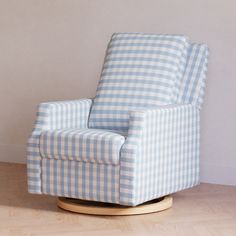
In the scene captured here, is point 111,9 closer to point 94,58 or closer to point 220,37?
point 94,58

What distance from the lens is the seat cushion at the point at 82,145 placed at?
131 inches

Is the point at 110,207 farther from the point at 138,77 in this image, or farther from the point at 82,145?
the point at 138,77

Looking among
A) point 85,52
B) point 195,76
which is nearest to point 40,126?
point 195,76

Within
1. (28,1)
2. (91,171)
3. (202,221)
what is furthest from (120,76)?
(28,1)

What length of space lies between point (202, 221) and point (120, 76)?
924 mm

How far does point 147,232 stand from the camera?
3.18m

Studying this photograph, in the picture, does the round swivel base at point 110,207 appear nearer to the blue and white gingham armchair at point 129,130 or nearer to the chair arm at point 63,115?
the blue and white gingham armchair at point 129,130

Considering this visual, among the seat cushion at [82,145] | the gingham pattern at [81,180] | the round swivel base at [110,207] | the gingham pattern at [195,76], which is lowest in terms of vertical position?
the round swivel base at [110,207]

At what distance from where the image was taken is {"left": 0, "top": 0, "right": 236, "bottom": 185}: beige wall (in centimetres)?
420

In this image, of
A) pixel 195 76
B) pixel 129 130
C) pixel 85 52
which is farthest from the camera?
pixel 85 52

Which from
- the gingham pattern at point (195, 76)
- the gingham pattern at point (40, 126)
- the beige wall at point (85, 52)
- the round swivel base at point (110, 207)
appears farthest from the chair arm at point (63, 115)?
the beige wall at point (85, 52)

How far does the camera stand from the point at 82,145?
3.38 meters

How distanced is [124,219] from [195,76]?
3.10 feet

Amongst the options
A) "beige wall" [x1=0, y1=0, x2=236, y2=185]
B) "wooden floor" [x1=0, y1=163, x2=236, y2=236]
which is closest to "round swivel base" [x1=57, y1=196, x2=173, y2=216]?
"wooden floor" [x1=0, y1=163, x2=236, y2=236]
